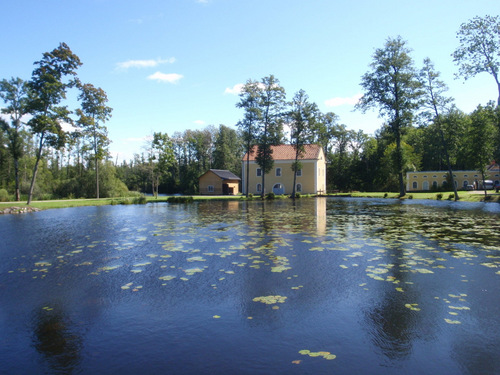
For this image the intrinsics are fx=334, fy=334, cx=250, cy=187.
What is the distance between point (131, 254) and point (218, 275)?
12.5 feet

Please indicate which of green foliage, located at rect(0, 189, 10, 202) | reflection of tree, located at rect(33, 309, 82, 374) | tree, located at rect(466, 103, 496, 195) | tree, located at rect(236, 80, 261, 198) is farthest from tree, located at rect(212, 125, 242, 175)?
reflection of tree, located at rect(33, 309, 82, 374)

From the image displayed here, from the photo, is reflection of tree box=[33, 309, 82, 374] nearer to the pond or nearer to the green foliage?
the pond

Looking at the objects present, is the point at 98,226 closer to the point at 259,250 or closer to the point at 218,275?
the point at 259,250

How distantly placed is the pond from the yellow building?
43752 millimetres

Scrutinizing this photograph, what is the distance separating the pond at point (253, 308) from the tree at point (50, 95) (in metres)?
22.2

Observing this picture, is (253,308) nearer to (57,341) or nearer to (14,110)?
(57,341)

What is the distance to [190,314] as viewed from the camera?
230 inches

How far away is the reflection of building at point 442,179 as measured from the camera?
191 feet

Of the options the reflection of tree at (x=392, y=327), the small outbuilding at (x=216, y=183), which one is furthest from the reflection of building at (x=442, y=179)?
the reflection of tree at (x=392, y=327)

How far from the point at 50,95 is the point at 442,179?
60659mm

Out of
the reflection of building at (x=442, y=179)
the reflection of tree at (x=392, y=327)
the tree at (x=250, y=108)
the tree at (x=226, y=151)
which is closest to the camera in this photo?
the reflection of tree at (x=392, y=327)

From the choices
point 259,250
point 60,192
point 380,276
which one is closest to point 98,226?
point 259,250

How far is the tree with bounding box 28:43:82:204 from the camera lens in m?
29.5

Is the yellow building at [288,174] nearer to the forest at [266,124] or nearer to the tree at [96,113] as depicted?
the forest at [266,124]
